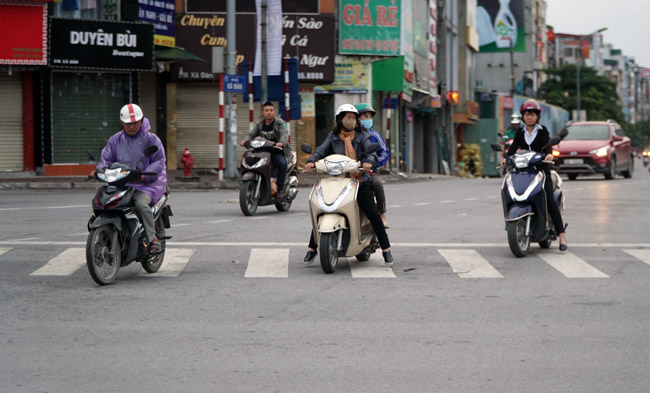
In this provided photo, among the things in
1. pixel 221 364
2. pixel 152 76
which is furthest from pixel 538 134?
pixel 152 76

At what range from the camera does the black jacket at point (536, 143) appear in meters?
12.7

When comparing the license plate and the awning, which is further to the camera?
the awning

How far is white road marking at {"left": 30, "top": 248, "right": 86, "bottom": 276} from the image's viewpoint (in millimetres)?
10969

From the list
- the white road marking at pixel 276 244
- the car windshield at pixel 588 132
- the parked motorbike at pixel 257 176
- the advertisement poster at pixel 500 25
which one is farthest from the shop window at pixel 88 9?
the advertisement poster at pixel 500 25

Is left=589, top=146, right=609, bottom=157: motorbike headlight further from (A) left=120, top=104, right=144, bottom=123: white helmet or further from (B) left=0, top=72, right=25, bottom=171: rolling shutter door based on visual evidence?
(A) left=120, top=104, right=144, bottom=123: white helmet

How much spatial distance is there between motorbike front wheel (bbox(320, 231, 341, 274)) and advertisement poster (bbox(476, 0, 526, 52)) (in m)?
77.0

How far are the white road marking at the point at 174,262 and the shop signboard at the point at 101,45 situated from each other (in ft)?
60.4

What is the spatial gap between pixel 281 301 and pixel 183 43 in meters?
29.2

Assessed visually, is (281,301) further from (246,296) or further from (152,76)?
(152,76)

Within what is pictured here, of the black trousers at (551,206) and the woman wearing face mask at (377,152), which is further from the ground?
Answer: the woman wearing face mask at (377,152)

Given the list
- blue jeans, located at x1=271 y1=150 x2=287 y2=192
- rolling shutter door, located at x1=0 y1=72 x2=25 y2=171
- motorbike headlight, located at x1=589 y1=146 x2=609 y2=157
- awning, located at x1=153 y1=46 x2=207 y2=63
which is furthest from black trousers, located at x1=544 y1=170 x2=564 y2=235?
awning, located at x1=153 y1=46 x2=207 y2=63

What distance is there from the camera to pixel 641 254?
12766 mm

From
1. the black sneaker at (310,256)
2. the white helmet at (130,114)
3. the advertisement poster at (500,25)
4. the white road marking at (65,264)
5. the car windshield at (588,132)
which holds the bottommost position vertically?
the white road marking at (65,264)

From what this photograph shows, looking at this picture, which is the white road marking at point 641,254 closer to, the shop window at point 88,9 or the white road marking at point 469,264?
the white road marking at point 469,264
